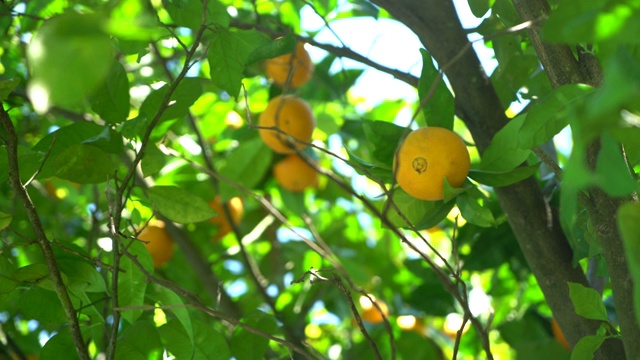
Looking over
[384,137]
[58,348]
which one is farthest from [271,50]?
[58,348]

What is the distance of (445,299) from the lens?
1.29 m

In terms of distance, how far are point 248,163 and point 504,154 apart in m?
0.64

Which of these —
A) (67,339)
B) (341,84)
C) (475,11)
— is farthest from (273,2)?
(67,339)

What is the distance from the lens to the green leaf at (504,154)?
773mm

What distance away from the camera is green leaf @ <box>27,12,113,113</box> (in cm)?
33

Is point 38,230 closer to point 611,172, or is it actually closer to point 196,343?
point 196,343

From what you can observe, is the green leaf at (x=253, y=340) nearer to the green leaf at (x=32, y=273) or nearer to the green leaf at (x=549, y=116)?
the green leaf at (x=32, y=273)

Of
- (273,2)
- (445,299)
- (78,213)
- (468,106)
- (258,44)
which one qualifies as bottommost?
(445,299)

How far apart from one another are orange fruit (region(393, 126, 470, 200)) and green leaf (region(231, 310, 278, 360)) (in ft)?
0.75

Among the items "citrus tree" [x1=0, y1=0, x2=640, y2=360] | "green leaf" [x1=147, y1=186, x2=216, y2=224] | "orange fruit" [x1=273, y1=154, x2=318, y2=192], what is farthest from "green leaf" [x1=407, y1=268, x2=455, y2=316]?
"green leaf" [x1=147, y1=186, x2=216, y2=224]

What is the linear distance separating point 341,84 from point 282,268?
0.43m

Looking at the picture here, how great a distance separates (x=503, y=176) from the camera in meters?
0.83

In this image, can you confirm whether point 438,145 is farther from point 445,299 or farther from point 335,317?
point 335,317

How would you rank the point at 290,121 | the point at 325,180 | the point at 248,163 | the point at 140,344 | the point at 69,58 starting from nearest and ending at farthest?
the point at 69,58
the point at 140,344
the point at 290,121
the point at 248,163
the point at 325,180
